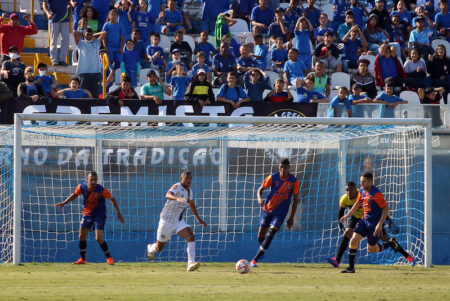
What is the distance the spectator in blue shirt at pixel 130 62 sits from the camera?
16.8 metres

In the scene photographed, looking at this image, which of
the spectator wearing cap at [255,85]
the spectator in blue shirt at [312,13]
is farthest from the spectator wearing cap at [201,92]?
the spectator in blue shirt at [312,13]

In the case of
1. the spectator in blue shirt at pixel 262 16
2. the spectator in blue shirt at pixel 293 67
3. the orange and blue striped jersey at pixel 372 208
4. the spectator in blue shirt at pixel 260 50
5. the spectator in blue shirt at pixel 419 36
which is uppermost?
the spectator in blue shirt at pixel 262 16

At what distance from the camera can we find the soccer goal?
14422 mm

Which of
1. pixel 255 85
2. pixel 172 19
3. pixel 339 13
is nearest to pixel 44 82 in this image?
pixel 255 85

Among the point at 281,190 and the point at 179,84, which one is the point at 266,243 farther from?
the point at 179,84

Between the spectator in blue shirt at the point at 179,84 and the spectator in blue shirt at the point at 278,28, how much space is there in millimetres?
3500

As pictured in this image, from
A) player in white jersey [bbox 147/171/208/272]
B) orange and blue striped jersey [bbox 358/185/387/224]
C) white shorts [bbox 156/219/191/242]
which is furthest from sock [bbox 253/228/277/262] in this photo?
orange and blue striped jersey [bbox 358/185/387/224]

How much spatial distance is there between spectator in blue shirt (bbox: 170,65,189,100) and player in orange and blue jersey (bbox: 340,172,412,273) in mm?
4630

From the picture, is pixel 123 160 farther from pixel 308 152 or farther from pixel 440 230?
pixel 440 230

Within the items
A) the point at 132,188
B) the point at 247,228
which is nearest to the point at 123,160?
the point at 132,188

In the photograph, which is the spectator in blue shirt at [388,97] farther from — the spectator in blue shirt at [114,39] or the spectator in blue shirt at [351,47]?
the spectator in blue shirt at [114,39]

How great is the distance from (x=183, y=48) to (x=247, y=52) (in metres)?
1.48

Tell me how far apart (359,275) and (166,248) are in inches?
178

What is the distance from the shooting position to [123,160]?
14.7 metres
